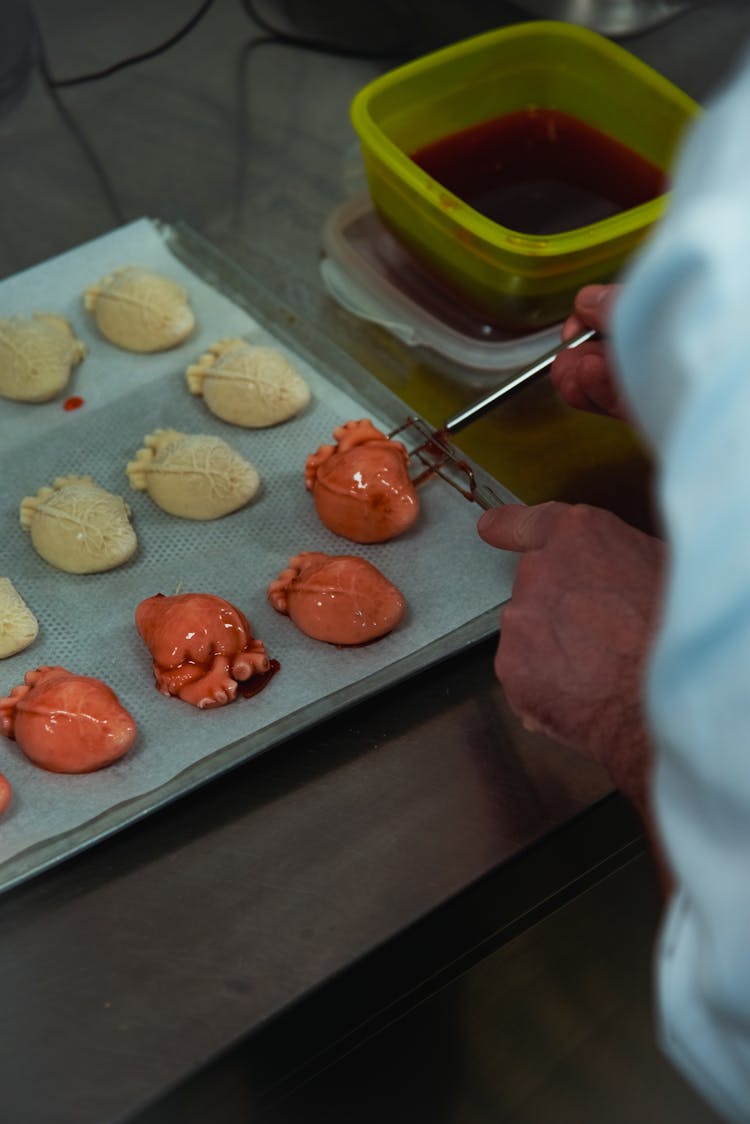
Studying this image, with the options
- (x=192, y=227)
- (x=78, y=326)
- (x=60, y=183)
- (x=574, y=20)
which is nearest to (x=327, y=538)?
(x=78, y=326)

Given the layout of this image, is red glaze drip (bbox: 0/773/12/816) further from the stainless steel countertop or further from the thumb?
the thumb

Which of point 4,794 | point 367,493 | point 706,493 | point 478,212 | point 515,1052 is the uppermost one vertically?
point 706,493

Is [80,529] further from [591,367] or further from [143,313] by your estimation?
[591,367]

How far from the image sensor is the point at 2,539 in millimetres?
1069

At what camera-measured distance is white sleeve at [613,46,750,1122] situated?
1.35 feet

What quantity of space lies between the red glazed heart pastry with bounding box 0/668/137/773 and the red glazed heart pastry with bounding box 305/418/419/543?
257 mm

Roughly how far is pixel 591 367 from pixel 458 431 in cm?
15

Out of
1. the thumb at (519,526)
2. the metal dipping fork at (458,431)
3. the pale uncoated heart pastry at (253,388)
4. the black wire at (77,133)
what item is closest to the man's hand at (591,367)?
the metal dipping fork at (458,431)

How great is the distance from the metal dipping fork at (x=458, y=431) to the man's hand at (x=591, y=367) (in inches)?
0.6

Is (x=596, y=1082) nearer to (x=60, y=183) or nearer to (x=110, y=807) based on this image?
(x=110, y=807)

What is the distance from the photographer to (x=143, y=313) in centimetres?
120

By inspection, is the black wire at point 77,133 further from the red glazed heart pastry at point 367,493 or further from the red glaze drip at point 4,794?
the red glaze drip at point 4,794

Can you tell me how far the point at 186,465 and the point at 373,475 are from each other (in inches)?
6.5

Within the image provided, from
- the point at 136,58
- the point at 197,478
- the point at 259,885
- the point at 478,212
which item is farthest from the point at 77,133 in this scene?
the point at 259,885
